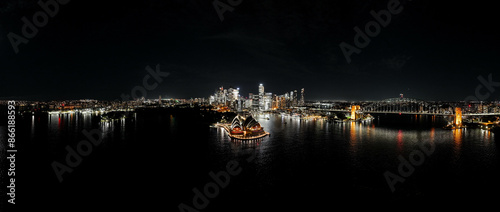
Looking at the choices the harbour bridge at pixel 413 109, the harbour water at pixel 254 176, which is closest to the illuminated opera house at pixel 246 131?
the harbour water at pixel 254 176

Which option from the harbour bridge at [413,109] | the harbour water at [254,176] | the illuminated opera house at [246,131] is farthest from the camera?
the harbour bridge at [413,109]

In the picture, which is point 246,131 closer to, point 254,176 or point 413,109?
point 254,176

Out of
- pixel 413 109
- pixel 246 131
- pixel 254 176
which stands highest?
pixel 413 109

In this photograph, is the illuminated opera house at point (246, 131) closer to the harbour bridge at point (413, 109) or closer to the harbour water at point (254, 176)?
the harbour water at point (254, 176)

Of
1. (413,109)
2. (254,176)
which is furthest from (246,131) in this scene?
(413,109)

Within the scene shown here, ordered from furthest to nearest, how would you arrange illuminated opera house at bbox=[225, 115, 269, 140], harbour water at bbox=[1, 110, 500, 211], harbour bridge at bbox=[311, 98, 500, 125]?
harbour bridge at bbox=[311, 98, 500, 125]
illuminated opera house at bbox=[225, 115, 269, 140]
harbour water at bbox=[1, 110, 500, 211]

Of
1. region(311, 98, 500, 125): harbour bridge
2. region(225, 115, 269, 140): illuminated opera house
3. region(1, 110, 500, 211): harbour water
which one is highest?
region(311, 98, 500, 125): harbour bridge

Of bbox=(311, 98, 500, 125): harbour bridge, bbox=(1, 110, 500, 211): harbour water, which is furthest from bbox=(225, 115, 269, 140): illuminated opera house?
bbox=(311, 98, 500, 125): harbour bridge

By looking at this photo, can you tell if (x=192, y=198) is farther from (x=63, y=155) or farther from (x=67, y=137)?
(x=67, y=137)

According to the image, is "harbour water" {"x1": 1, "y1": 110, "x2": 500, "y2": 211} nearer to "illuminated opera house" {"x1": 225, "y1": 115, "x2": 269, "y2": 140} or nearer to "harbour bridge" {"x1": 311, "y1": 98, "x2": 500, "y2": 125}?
"illuminated opera house" {"x1": 225, "y1": 115, "x2": 269, "y2": 140}

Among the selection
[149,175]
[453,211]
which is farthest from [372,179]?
[149,175]

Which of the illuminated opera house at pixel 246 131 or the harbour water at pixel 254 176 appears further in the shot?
the illuminated opera house at pixel 246 131
